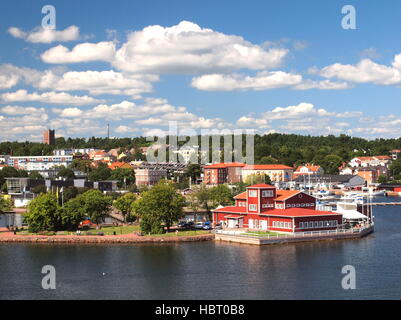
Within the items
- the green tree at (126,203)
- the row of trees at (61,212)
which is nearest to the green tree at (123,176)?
the green tree at (126,203)

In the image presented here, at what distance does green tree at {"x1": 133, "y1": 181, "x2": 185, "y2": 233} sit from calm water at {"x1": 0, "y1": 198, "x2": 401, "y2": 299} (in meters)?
4.69

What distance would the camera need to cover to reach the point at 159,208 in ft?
158

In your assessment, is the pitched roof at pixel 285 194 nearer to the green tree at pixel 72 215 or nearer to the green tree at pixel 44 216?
the green tree at pixel 72 215

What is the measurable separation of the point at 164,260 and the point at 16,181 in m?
64.5

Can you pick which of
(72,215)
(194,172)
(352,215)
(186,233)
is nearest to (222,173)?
(194,172)

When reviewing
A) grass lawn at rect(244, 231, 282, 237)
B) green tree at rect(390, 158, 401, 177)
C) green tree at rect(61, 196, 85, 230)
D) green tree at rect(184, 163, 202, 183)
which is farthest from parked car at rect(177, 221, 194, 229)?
green tree at rect(390, 158, 401, 177)

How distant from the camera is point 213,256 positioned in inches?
1519

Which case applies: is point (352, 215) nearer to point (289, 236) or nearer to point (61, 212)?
point (289, 236)

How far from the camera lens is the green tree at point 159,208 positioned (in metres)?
47.9

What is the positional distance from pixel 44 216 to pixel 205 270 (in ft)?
68.6

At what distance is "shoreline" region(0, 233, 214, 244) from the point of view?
45.1 meters
